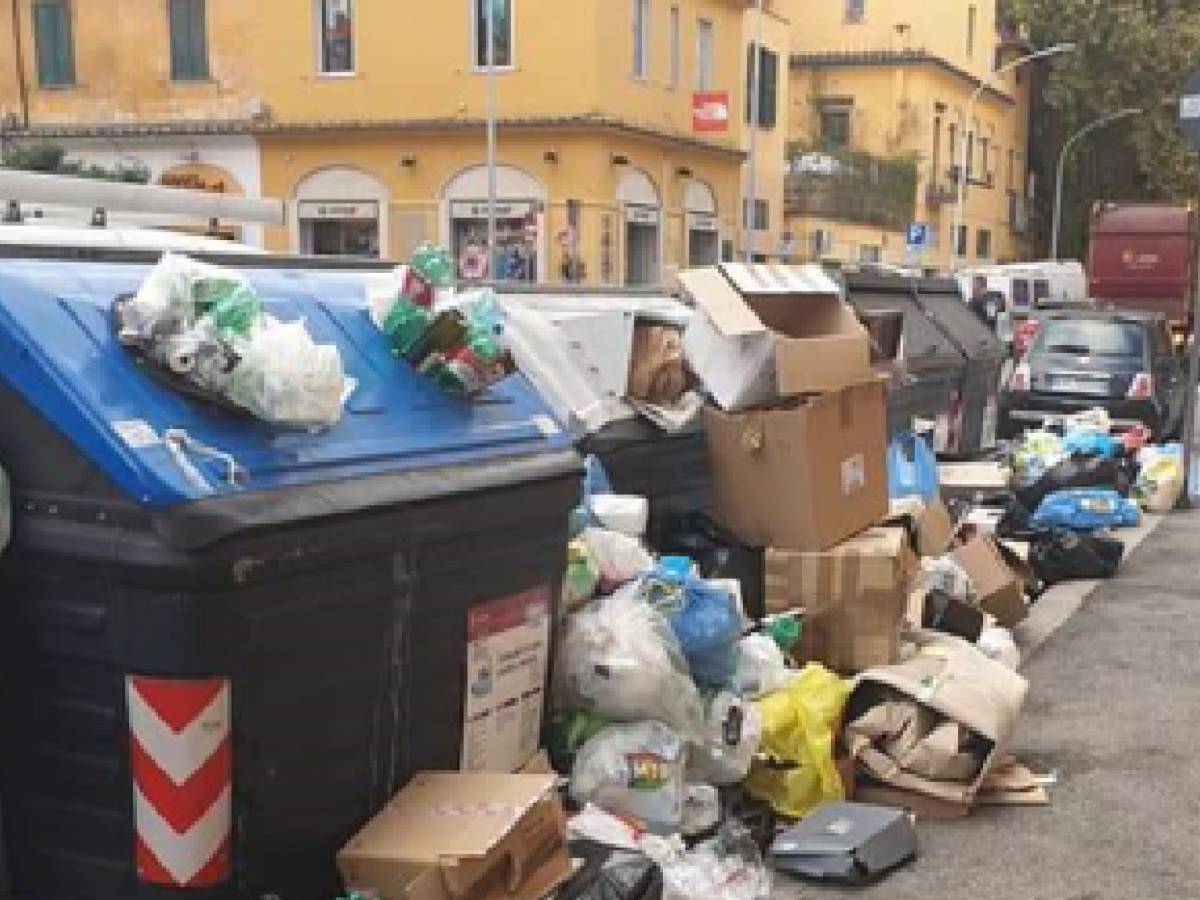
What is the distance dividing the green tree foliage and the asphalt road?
37647 millimetres

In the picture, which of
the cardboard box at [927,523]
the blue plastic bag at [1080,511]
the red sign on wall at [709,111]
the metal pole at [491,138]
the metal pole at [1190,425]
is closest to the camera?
the cardboard box at [927,523]

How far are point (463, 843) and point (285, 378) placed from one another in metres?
1.01

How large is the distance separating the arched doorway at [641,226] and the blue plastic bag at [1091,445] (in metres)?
19.4

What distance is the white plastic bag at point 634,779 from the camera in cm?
376

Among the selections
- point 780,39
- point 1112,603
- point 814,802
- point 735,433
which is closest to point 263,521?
point 814,802

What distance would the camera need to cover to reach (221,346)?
287 cm

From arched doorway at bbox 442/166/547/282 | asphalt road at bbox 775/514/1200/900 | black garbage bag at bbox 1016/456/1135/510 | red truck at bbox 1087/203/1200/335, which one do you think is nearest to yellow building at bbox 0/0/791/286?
arched doorway at bbox 442/166/547/282

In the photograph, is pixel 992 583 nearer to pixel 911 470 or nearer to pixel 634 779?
pixel 911 470

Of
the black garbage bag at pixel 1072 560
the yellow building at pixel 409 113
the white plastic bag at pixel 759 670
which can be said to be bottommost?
the black garbage bag at pixel 1072 560

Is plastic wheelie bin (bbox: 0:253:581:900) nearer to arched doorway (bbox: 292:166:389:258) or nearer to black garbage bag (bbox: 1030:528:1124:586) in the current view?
black garbage bag (bbox: 1030:528:1124:586)

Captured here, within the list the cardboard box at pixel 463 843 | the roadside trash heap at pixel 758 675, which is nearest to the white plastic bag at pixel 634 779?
the roadside trash heap at pixel 758 675

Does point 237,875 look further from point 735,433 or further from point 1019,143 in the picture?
point 1019,143

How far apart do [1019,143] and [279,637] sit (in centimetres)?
5676

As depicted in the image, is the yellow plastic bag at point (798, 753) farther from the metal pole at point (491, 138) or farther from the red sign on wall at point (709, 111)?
the red sign on wall at point (709, 111)
